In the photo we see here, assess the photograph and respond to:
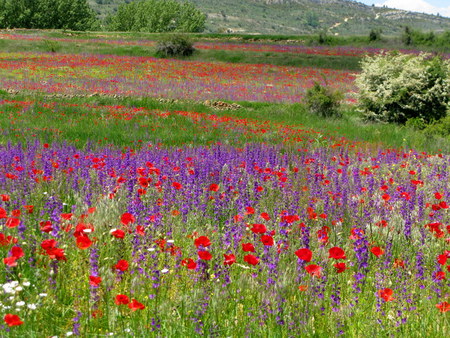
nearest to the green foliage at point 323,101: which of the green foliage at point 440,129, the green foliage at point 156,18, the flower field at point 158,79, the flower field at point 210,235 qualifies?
the flower field at point 158,79

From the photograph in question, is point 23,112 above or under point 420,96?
under

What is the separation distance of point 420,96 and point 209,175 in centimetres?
1112

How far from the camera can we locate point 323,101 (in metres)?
16.4

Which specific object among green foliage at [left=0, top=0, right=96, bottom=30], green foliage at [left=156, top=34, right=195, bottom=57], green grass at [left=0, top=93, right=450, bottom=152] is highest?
green foliage at [left=0, top=0, right=96, bottom=30]

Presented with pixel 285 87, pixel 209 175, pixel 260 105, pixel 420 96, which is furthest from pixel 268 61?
pixel 209 175

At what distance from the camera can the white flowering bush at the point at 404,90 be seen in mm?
15016

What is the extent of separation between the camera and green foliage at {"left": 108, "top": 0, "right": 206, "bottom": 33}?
8612cm

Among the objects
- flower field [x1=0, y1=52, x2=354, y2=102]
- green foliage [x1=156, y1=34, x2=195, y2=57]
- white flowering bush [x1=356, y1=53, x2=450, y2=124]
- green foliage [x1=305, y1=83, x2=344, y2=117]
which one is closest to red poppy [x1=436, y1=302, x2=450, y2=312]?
white flowering bush [x1=356, y1=53, x2=450, y2=124]

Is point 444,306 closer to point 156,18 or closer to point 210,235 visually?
point 210,235

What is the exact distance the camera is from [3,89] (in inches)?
671

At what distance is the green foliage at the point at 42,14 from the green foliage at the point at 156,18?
12978 millimetres

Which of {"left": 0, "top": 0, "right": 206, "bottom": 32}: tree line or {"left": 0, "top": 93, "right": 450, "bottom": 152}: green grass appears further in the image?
{"left": 0, "top": 0, "right": 206, "bottom": 32}: tree line

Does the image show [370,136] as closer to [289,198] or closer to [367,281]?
[289,198]

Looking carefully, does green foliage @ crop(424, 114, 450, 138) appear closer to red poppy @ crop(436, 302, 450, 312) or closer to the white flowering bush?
the white flowering bush
